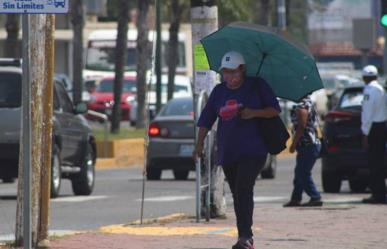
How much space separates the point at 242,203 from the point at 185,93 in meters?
34.5

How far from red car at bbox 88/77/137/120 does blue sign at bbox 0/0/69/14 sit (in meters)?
37.2

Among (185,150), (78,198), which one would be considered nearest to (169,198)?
(78,198)

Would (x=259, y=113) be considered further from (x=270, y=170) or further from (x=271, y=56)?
(x=270, y=170)

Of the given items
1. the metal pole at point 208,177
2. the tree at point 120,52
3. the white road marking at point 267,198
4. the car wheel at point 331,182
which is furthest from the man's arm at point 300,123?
the tree at point 120,52

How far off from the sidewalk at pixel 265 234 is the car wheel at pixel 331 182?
4.80 meters

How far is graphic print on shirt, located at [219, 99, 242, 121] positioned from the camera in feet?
39.0

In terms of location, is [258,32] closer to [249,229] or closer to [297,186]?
[249,229]

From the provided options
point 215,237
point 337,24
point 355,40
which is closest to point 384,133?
point 215,237

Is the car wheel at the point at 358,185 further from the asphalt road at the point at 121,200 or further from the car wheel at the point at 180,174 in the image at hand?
the car wheel at the point at 180,174

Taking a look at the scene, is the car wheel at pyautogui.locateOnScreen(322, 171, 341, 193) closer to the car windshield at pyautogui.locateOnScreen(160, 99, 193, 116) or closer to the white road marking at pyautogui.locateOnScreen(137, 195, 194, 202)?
the white road marking at pyautogui.locateOnScreen(137, 195, 194, 202)

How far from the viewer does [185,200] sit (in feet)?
65.6

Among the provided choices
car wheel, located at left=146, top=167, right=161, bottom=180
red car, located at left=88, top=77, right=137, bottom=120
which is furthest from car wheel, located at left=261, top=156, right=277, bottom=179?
red car, located at left=88, top=77, right=137, bottom=120

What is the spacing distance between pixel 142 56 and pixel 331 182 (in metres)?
16.4

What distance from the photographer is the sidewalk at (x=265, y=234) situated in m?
12.8
